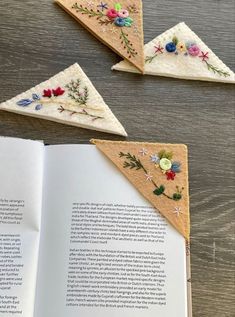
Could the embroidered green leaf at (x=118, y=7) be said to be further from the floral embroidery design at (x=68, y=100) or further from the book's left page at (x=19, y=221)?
the book's left page at (x=19, y=221)

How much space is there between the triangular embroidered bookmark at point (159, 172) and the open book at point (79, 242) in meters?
0.01

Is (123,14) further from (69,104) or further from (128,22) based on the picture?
(69,104)

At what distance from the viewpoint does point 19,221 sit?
2.35 feet

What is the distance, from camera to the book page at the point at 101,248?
2.24 ft

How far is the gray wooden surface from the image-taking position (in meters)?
0.75

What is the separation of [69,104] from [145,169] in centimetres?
17

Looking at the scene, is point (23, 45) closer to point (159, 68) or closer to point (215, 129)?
point (159, 68)

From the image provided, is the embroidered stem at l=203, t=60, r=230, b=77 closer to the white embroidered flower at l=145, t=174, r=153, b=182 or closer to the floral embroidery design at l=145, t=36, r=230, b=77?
the floral embroidery design at l=145, t=36, r=230, b=77

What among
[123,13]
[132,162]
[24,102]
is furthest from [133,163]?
[123,13]

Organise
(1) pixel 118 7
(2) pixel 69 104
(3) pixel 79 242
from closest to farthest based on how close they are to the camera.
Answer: (3) pixel 79 242, (2) pixel 69 104, (1) pixel 118 7

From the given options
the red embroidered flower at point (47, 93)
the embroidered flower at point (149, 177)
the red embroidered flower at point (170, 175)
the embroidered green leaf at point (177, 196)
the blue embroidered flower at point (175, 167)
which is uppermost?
the red embroidered flower at point (47, 93)

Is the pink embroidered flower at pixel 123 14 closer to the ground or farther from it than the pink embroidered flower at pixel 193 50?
farther from it

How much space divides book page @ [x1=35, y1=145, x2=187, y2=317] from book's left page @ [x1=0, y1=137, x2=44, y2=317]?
0.01 m

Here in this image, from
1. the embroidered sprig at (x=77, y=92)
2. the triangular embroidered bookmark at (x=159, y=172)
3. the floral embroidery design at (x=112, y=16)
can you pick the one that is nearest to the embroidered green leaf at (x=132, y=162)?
the triangular embroidered bookmark at (x=159, y=172)
